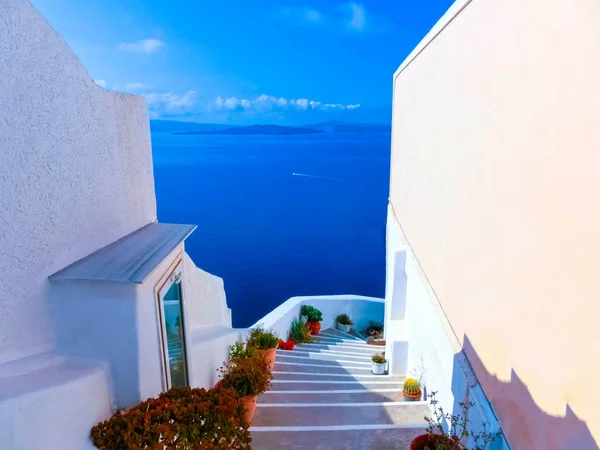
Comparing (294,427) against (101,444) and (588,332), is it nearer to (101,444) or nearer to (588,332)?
(101,444)

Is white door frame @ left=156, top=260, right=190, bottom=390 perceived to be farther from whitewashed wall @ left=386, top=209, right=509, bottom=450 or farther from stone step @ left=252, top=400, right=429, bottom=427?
whitewashed wall @ left=386, top=209, right=509, bottom=450

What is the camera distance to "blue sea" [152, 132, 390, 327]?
22.7 metres

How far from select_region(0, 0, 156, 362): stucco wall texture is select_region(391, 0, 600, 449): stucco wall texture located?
10.8ft

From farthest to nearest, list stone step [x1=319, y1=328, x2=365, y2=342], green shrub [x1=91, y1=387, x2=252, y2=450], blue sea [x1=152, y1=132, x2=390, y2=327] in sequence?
blue sea [x1=152, y1=132, x2=390, y2=327] → stone step [x1=319, y1=328, x2=365, y2=342] → green shrub [x1=91, y1=387, x2=252, y2=450]

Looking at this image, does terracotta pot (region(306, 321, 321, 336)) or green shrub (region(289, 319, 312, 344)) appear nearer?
green shrub (region(289, 319, 312, 344))

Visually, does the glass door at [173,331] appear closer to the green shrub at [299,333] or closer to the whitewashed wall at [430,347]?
the whitewashed wall at [430,347]

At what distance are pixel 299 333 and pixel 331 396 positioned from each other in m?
5.10

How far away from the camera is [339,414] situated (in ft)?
18.7

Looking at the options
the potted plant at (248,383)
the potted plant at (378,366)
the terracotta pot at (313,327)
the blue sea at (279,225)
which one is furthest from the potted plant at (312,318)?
the potted plant at (248,383)

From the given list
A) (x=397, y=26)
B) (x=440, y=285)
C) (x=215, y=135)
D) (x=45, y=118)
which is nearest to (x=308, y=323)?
(x=440, y=285)

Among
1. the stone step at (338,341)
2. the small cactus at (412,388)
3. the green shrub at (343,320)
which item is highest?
the small cactus at (412,388)

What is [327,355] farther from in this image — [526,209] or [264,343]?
[526,209]

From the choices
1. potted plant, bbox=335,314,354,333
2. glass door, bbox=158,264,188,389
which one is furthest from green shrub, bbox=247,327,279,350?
potted plant, bbox=335,314,354,333

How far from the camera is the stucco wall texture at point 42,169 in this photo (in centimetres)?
269
